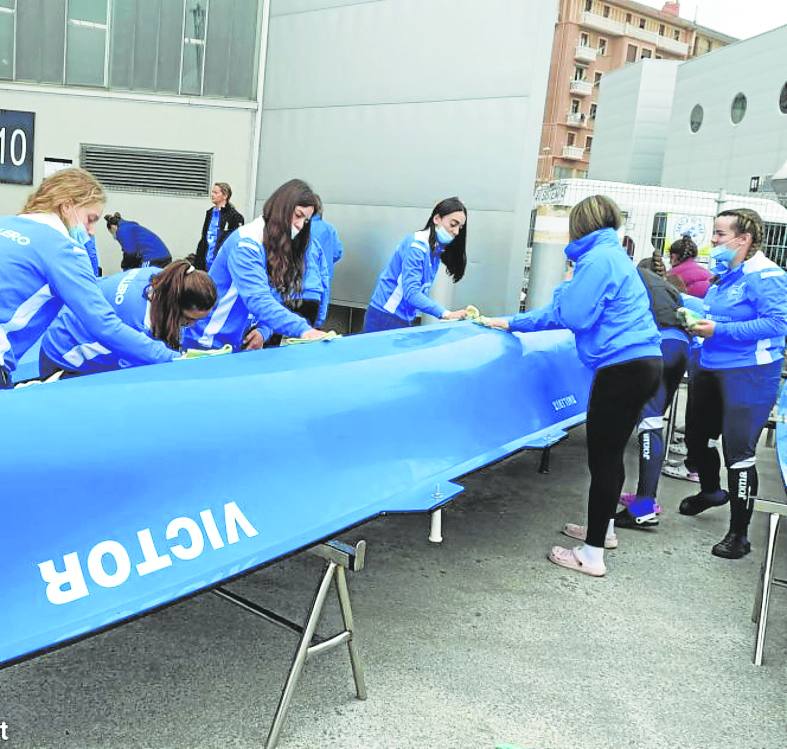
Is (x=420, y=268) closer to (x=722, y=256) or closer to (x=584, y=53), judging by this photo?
(x=722, y=256)

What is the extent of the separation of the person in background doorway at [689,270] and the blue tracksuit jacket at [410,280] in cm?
204

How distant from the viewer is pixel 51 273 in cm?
254

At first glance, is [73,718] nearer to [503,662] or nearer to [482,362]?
[503,662]

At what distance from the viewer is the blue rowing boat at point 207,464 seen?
6.26 feet

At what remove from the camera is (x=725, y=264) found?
158 inches

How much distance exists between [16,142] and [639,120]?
33.1 meters

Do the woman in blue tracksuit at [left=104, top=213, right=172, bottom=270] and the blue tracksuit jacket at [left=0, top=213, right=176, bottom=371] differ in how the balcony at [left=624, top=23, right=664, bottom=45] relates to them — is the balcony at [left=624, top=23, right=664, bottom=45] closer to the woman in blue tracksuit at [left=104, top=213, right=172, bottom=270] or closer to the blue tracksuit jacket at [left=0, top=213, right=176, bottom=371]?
the woman in blue tracksuit at [left=104, top=213, right=172, bottom=270]

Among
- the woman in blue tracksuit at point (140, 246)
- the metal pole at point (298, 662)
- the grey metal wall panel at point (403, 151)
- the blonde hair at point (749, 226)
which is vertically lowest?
the metal pole at point (298, 662)

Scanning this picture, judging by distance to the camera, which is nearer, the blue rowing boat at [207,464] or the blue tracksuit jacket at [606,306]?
the blue rowing boat at [207,464]

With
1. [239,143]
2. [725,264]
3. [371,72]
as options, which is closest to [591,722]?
[725,264]

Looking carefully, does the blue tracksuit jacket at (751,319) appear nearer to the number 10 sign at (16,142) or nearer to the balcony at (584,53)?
the number 10 sign at (16,142)

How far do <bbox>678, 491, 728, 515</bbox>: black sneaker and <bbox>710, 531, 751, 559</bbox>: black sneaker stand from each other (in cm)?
47

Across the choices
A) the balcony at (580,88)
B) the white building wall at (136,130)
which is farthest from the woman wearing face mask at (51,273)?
the balcony at (580,88)

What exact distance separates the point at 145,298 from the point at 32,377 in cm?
97
